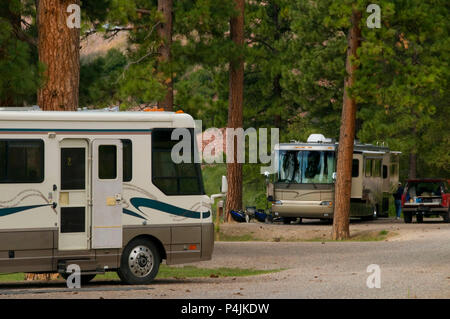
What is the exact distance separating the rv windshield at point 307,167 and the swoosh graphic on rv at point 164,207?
19.6 m

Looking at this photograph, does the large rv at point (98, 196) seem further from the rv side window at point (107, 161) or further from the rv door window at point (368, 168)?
the rv door window at point (368, 168)

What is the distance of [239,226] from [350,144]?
5500 mm

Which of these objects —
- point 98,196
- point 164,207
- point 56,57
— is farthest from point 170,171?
point 56,57

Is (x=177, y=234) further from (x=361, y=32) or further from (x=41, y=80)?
(x=361, y=32)

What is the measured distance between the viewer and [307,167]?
1443 inches

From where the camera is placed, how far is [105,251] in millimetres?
16328

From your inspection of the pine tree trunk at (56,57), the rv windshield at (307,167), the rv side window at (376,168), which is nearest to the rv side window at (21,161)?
the pine tree trunk at (56,57)

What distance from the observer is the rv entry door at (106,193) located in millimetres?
16156

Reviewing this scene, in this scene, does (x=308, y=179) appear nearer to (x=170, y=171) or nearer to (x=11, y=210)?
(x=170, y=171)

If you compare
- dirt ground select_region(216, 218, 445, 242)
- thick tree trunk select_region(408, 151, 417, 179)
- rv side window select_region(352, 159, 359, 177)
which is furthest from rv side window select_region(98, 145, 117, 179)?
thick tree trunk select_region(408, 151, 417, 179)

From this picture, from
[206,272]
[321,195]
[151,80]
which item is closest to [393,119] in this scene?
[321,195]

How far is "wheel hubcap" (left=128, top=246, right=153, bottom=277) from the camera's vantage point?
655 inches

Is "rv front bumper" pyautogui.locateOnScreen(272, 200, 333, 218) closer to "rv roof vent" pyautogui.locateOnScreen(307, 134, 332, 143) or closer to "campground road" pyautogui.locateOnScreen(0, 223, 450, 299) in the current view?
"rv roof vent" pyautogui.locateOnScreen(307, 134, 332, 143)

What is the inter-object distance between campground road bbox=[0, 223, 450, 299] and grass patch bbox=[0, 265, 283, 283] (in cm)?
68
